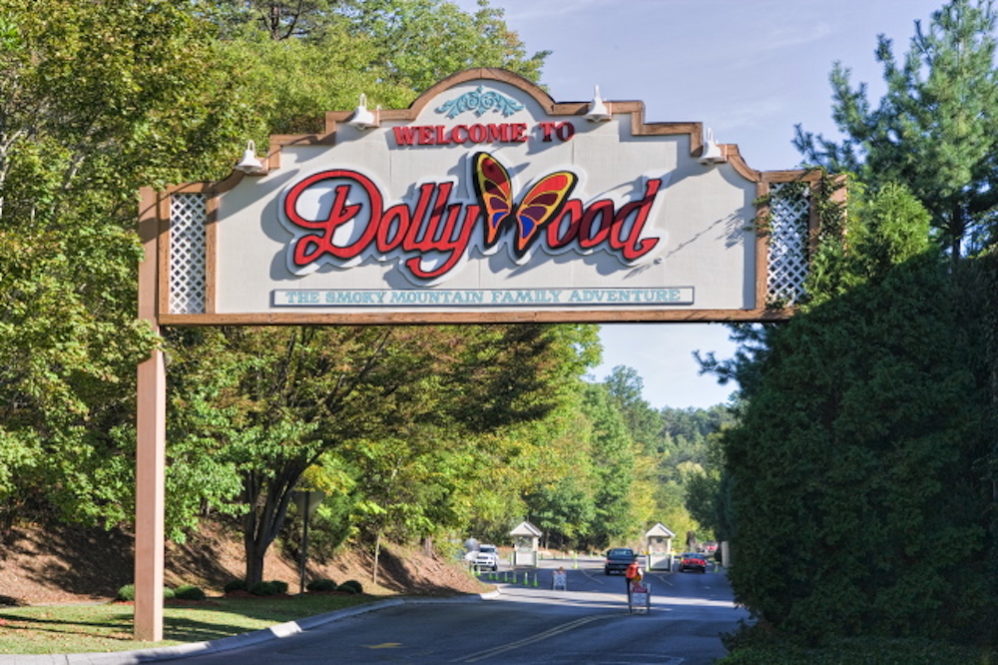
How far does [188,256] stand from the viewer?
2045 cm

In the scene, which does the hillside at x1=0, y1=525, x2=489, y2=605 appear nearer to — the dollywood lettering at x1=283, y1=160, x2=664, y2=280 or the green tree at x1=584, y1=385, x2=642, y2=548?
the dollywood lettering at x1=283, y1=160, x2=664, y2=280

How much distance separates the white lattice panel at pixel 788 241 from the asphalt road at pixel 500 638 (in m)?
5.57

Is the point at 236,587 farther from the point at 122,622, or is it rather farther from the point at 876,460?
the point at 876,460

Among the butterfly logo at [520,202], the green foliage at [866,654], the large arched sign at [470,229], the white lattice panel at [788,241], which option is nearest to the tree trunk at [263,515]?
the large arched sign at [470,229]

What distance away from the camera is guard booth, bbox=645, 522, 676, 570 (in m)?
93.8

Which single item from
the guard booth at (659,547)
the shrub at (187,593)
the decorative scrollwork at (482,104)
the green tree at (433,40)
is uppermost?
the green tree at (433,40)

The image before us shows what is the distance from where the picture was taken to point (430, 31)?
56312 mm

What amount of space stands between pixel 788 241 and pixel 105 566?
2299cm

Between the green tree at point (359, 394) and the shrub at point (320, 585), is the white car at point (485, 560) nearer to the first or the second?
the shrub at point (320, 585)

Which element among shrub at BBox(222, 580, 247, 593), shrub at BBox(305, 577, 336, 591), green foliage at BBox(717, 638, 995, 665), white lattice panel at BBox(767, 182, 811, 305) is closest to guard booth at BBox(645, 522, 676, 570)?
shrub at BBox(305, 577, 336, 591)

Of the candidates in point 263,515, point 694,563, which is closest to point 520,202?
point 263,515

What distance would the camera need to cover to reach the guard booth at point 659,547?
93.8 meters

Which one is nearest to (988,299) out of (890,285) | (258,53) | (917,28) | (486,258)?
(890,285)

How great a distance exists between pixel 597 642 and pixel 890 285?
8.76m
